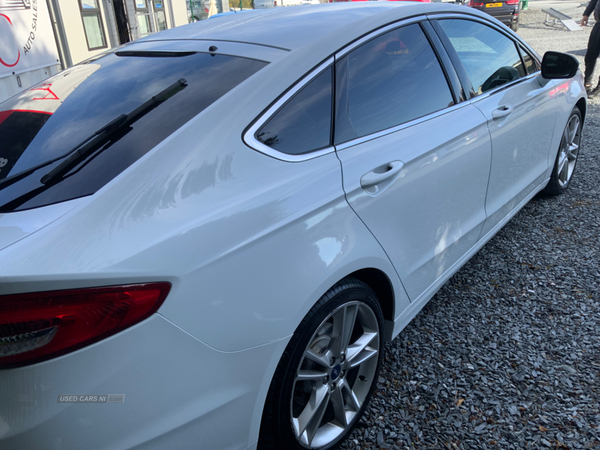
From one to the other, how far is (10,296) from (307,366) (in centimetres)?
108

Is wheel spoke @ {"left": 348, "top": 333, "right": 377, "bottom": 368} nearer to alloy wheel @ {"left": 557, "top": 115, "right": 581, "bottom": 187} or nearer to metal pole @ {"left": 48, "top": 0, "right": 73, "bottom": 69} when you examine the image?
alloy wheel @ {"left": 557, "top": 115, "right": 581, "bottom": 187}

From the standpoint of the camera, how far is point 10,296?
1.11 meters

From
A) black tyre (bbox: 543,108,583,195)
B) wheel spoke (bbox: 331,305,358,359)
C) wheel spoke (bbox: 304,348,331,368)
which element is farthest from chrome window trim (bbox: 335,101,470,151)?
black tyre (bbox: 543,108,583,195)

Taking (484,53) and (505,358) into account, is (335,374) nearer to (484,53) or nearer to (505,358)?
(505,358)

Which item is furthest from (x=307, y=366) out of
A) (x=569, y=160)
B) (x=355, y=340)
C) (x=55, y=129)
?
(x=569, y=160)

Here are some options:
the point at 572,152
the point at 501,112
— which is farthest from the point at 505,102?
the point at 572,152

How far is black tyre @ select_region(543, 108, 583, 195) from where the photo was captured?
4102 mm

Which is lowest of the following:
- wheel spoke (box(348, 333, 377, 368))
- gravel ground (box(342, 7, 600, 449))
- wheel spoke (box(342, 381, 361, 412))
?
gravel ground (box(342, 7, 600, 449))

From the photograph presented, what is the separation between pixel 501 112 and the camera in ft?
9.14

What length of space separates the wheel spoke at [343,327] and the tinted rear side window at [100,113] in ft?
2.99

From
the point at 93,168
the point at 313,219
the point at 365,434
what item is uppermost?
the point at 93,168

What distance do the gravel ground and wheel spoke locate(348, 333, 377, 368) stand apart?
36 cm

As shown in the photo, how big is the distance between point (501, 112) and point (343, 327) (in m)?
1.71

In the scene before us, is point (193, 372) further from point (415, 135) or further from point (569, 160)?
point (569, 160)
